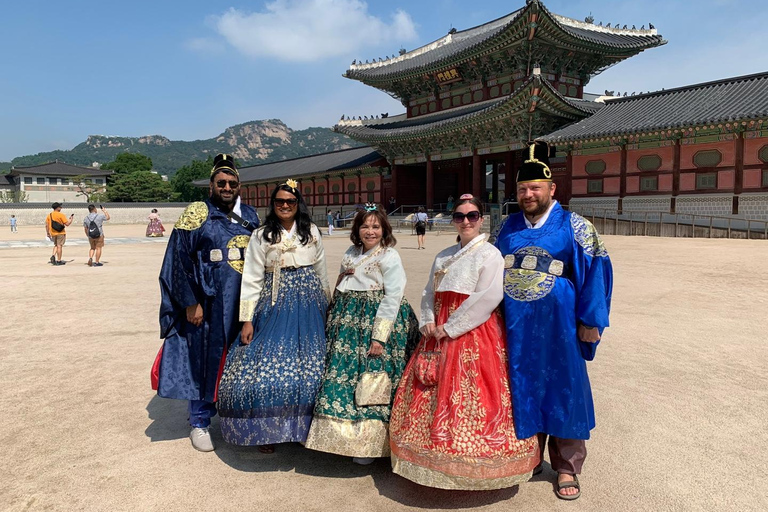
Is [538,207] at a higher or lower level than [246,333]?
higher

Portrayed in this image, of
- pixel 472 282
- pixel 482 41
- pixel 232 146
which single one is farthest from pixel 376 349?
pixel 232 146

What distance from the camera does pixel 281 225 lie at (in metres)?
3.12

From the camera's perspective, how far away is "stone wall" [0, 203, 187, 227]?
3719 centimetres

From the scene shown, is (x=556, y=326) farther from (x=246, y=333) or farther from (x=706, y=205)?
(x=706, y=205)

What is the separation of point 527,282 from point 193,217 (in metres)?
2.14

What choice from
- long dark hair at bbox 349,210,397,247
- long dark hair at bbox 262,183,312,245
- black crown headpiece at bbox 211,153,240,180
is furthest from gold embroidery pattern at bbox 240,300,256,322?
black crown headpiece at bbox 211,153,240,180

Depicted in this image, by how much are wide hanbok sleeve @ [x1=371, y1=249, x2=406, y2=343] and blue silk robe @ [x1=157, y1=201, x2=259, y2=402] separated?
96 centimetres

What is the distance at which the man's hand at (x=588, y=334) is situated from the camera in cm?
252

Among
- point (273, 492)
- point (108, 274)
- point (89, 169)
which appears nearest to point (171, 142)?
point (89, 169)

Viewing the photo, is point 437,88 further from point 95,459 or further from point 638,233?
point 95,459

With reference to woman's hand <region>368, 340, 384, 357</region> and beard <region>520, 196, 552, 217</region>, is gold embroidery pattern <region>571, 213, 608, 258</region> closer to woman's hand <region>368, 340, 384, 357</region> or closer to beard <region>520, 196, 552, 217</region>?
beard <region>520, 196, 552, 217</region>

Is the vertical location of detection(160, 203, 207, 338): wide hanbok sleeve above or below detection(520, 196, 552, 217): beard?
below

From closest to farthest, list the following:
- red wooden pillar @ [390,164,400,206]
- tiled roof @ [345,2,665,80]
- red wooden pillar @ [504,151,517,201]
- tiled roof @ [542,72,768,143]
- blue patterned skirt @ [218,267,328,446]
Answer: blue patterned skirt @ [218,267,328,446], tiled roof @ [542,72,768,143], tiled roof @ [345,2,665,80], red wooden pillar @ [504,151,517,201], red wooden pillar @ [390,164,400,206]

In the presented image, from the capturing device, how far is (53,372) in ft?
15.1
